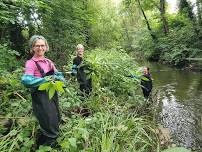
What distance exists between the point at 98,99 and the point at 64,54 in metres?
6.01

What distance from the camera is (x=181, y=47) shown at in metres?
24.2

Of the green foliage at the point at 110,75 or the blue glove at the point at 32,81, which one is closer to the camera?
the blue glove at the point at 32,81

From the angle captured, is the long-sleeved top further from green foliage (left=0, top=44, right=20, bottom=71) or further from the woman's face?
green foliage (left=0, top=44, right=20, bottom=71)

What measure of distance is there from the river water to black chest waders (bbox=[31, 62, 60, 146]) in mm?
3329

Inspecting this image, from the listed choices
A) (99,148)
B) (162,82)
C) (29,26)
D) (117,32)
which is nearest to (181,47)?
(117,32)

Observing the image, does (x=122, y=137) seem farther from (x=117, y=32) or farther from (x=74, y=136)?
(x=117, y=32)

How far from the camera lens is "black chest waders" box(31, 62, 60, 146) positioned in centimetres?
366

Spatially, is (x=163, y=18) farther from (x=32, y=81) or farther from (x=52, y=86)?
(x=52, y=86)

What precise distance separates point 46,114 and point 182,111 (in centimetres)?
675

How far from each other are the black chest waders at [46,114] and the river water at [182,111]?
10.9 feet

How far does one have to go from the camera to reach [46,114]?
3.66 meters

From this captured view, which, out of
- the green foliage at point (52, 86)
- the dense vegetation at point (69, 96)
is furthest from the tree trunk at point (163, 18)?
the green foliage at point (52, 86)

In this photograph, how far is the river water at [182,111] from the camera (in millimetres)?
7090

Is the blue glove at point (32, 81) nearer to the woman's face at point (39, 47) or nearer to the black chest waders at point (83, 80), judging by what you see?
the woman's face at point (39, 47)
